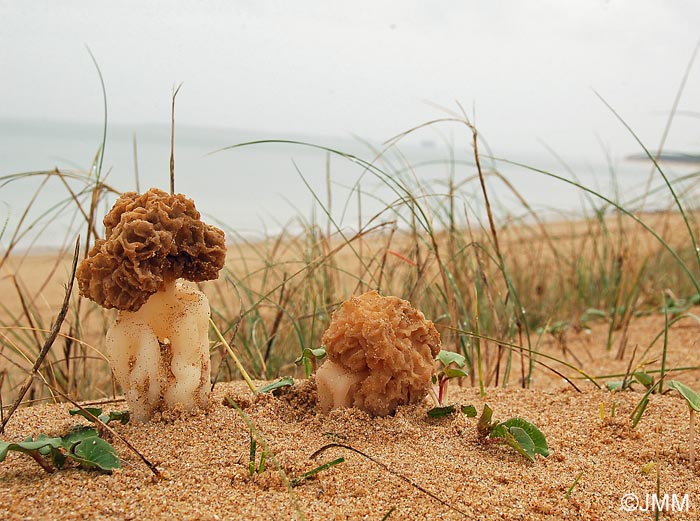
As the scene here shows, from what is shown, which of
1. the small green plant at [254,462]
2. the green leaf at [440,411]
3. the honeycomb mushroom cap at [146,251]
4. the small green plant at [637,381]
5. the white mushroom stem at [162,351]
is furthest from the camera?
the small green plant at [637,381]

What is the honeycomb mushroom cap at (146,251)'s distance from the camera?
6.22ft

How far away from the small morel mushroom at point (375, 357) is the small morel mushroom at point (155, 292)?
390mm

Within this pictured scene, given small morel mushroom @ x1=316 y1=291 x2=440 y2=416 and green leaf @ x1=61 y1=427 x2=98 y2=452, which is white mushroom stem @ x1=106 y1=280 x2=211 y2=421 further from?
small morel mushroom @ x1=316 y1=291 x2=440 y2=416

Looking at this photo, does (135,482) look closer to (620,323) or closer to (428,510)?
(428,510)

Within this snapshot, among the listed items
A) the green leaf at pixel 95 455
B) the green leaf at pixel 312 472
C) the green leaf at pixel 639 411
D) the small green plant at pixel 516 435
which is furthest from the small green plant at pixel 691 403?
the green leaf at pixel 95 455

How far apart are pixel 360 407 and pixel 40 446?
0.88 meters

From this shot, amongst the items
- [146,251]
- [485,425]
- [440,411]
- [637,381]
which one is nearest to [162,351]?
[146,251]

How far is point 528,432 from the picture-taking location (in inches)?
80.2

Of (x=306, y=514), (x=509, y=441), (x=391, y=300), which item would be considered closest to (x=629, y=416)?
(x=509, y=441)

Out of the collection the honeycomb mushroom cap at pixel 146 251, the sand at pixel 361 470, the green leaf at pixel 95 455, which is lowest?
the sand at pixel 361 470

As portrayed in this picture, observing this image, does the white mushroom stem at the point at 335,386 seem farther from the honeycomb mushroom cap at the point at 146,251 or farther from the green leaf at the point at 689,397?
the green leaf at the point at 689,397

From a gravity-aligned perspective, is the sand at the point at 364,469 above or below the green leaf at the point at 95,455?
below

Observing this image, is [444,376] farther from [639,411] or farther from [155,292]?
[155,292]

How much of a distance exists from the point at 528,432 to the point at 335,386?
581 mm
